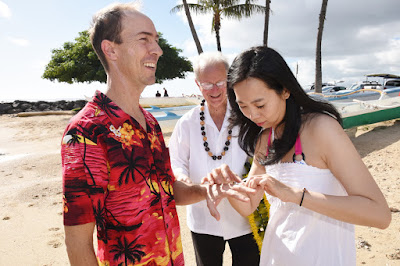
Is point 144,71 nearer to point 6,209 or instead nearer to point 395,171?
point 6,209

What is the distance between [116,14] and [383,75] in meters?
36.3

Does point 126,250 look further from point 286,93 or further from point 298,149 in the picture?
point 286,93

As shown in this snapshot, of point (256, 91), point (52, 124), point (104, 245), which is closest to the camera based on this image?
point (104, 245)

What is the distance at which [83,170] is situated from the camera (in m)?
1.39

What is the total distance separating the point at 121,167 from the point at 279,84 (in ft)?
3.63

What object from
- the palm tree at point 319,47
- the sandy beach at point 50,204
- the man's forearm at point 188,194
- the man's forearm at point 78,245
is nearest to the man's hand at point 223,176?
the man's forearm at point 188,194

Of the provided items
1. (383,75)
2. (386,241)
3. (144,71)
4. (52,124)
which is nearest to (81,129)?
(144,71)

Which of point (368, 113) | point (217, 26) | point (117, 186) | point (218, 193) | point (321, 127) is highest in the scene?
point (217, 26)

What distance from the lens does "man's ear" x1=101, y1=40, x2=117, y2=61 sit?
1.74 metres

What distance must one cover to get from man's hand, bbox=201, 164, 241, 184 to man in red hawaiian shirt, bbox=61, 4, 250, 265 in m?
0.05

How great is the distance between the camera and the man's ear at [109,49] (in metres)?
1.74

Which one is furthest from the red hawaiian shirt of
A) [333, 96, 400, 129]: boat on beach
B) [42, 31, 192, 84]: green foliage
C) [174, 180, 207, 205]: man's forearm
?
[42, 31, 192, 84]: green foliage

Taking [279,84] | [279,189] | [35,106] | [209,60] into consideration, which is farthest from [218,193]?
[35,106]

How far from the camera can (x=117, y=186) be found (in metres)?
1.51
